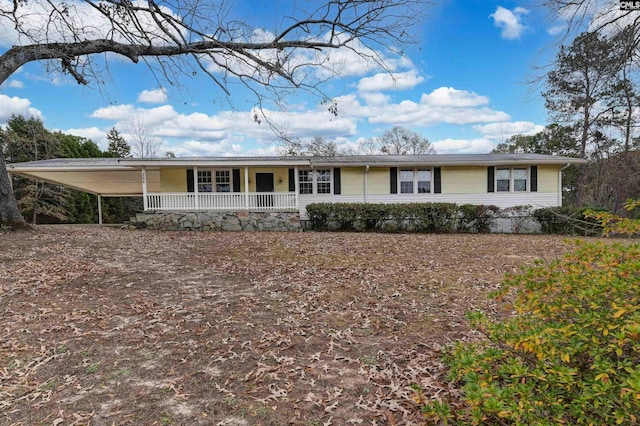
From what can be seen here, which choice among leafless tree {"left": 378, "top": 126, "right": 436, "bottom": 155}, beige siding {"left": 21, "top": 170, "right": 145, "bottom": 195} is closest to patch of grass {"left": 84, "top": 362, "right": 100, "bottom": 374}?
beige siding {"left": 21, "top": 170, "right": 145, "bottom": 195}

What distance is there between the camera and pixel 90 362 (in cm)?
321

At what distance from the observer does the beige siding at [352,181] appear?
15023 mm

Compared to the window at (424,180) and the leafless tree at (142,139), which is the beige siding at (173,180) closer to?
the window at (424,180)

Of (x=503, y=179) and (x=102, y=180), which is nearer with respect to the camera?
(x=503, y=179)

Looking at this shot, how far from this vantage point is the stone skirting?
13.4 metres

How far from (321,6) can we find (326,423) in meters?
6.22

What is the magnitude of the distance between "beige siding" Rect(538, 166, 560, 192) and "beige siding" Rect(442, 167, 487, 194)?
2376 millimetres

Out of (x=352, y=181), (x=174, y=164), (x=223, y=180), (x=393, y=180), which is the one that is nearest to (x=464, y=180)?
(x=393, y=180)

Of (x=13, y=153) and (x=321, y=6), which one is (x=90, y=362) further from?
(x=13, y=153)

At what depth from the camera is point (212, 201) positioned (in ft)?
46.3

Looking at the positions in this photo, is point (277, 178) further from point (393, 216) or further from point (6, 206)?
point (6, 206)

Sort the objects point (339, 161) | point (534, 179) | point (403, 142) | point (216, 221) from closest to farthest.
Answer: point (216, 221)
point (339, 161)
point (534, 179)
point (403, 142)

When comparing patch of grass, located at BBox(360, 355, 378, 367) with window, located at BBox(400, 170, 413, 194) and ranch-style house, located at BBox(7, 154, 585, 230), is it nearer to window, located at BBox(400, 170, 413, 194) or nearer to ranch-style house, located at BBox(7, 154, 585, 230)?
ranch-style house, located at BBox(7, 154, 585, 230)

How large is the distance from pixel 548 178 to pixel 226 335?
16006 mm
